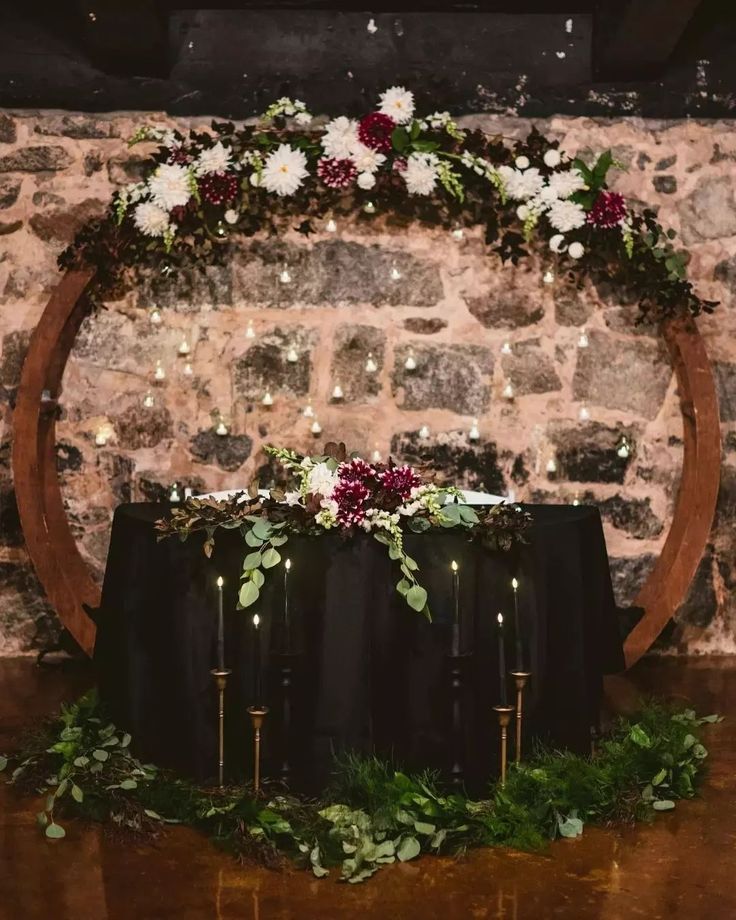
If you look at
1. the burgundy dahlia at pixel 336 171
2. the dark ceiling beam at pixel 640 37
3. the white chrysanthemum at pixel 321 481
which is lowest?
the white chrysanthemum at pixel 321 481

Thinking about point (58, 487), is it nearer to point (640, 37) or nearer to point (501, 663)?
point (501, 663)

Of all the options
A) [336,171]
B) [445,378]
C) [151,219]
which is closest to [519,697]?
[445,378]

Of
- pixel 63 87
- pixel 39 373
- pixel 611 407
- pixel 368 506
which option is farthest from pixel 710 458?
pixel 63 87

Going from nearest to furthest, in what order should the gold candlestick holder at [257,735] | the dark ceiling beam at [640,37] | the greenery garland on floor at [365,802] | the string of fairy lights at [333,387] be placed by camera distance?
the greenery garland on floor at [365,802]
the gold candlestick holder at [257,735]
the dark ceiling beam at [640,37]
the string of fairy lights at [333,387]

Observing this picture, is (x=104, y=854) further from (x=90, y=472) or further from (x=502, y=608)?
(x=90, y=472)

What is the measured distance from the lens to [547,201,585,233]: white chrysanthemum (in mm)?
4059

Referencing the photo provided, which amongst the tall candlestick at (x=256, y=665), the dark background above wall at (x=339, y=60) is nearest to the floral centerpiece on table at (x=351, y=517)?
the tall candlestick at (x=256, y=665)

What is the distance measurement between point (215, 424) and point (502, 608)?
5.79 ft

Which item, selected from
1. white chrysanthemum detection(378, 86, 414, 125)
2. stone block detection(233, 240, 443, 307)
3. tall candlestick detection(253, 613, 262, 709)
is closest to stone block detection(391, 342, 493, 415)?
stone block detection(233, 240, 443, 307)

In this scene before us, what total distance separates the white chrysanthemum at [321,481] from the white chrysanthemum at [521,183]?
1.73 metres

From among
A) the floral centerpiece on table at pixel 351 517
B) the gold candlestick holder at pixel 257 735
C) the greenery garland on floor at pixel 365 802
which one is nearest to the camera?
the greenery garland on floor at pixel 365 802

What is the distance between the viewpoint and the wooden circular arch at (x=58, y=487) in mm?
3963

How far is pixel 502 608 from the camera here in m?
2.81

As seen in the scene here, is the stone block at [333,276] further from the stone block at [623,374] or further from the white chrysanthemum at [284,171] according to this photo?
the stone block at [623,374]
